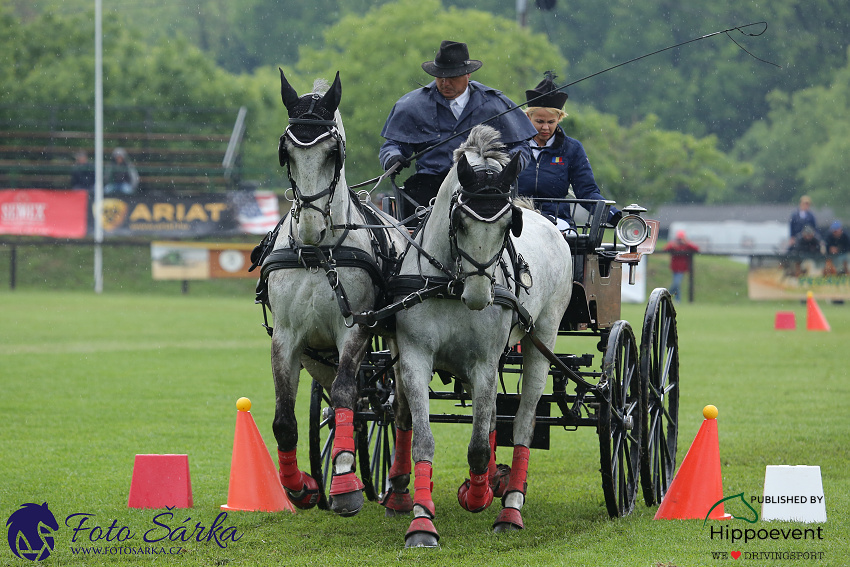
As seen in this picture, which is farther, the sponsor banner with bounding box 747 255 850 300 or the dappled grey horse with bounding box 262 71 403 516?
the sponsor banner with bounding box 747 255 850 300

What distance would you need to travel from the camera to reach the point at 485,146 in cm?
576

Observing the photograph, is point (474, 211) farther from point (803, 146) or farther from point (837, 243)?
point (803, 146)

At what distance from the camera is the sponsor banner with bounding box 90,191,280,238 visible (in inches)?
1249

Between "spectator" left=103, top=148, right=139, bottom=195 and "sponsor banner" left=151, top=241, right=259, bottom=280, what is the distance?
3923 millimetres

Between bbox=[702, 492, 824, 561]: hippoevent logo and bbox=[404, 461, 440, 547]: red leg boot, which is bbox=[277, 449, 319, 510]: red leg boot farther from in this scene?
bbox=[702, 492, 824, 561]: hippoevent logo

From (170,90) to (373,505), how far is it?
36.1 metres

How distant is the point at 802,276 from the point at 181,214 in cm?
1682

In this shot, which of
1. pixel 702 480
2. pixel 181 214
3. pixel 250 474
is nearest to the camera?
pixel 702 480

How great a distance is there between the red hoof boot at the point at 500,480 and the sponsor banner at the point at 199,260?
2366 centimetres

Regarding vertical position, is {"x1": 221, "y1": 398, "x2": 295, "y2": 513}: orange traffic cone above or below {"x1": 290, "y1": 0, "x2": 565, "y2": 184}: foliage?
below

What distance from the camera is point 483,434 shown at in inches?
233

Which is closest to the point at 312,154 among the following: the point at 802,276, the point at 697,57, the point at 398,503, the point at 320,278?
the point at 320,278

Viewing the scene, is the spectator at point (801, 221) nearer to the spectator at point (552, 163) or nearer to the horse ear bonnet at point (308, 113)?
the spectator at point (552, 163)

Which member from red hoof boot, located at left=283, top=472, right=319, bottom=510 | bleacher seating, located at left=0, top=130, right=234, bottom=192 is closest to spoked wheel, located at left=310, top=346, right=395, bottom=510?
red hoof boot, located at left=283, top=472, right=319, bottom=510
